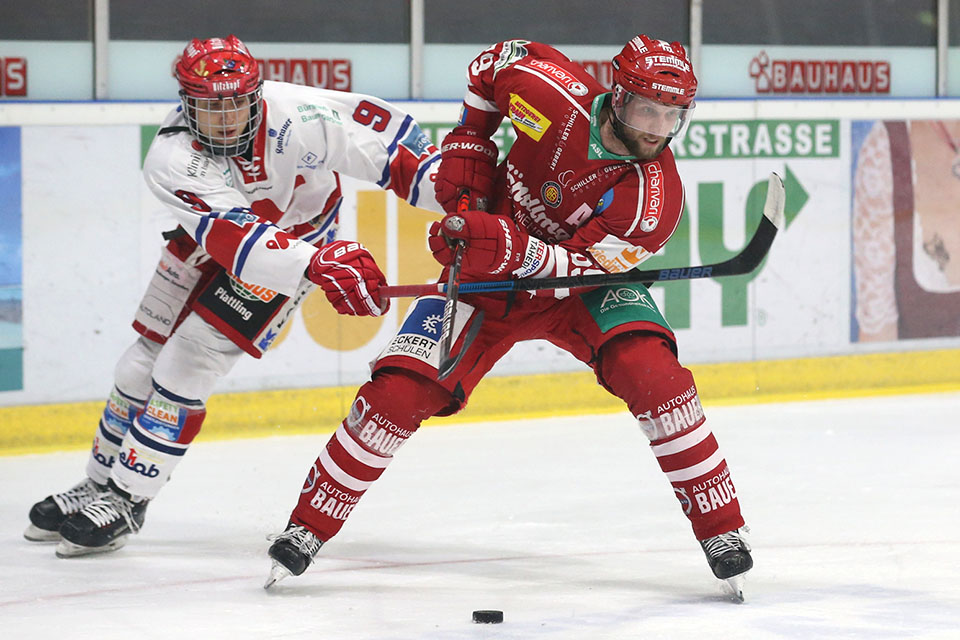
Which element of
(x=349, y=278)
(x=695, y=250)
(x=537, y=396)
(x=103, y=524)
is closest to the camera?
(x=349, y=278)

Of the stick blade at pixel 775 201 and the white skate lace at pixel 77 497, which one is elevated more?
the stick blade at pixel 775 201

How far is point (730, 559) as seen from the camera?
116 inches

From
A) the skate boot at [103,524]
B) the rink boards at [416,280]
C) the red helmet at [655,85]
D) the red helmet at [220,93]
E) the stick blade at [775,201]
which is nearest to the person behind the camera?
the red helmet at [655,85]

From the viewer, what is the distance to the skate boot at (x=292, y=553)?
3.01 meters

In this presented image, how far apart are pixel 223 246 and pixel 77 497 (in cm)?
86

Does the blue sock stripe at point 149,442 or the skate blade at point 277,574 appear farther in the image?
the blue sock stripe at point 149,442

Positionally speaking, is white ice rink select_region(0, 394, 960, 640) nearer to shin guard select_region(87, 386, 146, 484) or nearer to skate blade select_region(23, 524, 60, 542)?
skate blade select_region(23, 524, 60, 542)

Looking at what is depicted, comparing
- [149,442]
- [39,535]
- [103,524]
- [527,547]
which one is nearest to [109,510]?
[103,524]

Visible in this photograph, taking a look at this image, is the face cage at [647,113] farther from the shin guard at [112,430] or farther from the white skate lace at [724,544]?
the shin guard at [112,430]

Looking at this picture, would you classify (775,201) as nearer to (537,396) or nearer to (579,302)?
(579,302)

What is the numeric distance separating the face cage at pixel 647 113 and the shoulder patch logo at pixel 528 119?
0.62 ft

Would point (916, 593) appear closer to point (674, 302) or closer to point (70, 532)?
point (70, 532)

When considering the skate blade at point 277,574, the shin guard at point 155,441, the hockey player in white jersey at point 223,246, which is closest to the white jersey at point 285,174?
the hockey player in white jersey at point 223,246

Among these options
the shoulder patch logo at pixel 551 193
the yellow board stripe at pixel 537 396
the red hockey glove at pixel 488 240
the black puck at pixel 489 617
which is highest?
the shoulder patch logo at pixel 551 193
